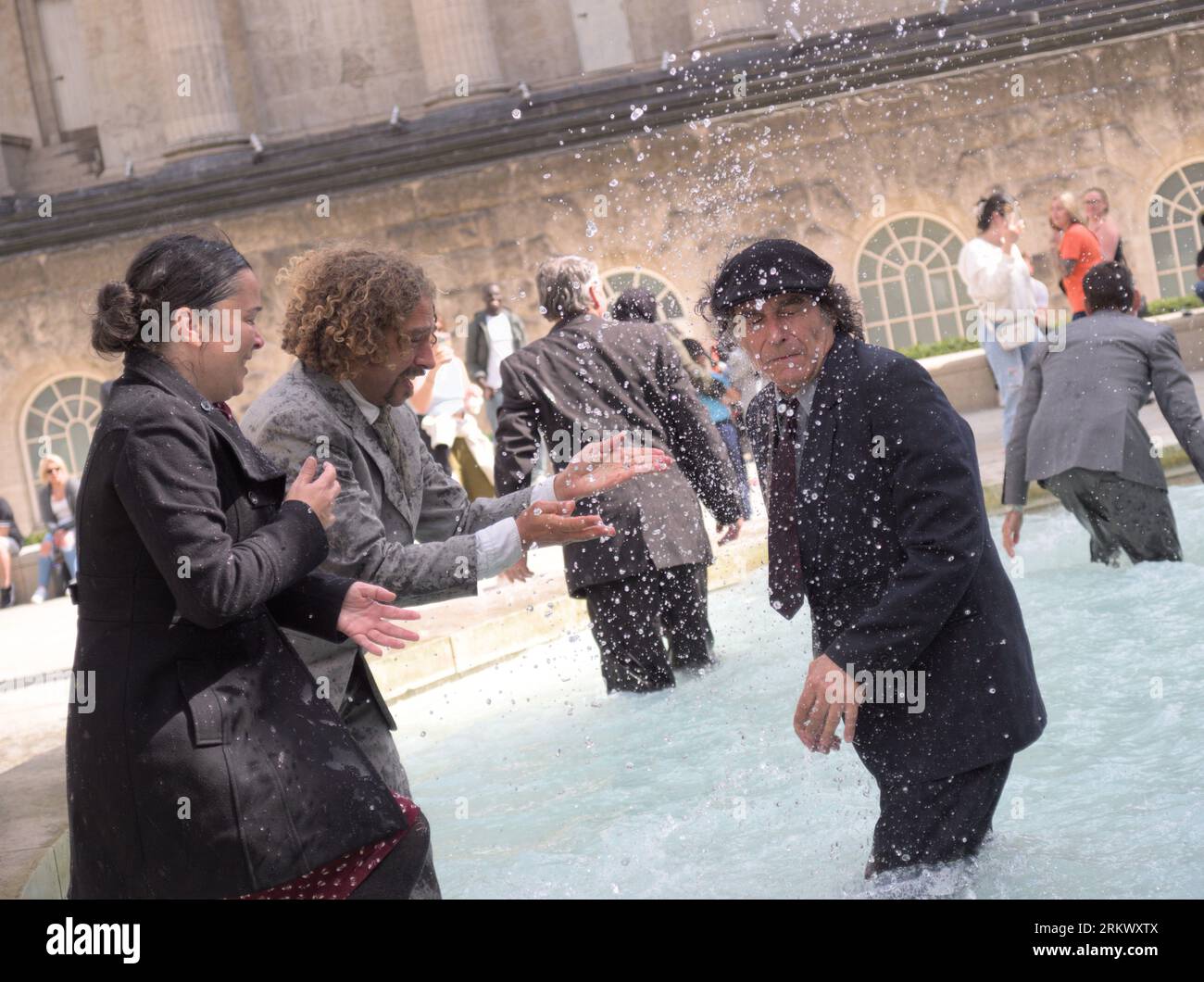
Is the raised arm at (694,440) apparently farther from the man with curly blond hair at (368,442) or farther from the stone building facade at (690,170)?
the stone building facade at (690,170)

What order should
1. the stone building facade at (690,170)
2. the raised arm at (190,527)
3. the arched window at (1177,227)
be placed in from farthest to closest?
the arched window at (1177,227)
the stone building facade at (690,170)
the raised arm at (190,527)

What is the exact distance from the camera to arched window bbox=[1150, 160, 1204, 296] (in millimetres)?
20203

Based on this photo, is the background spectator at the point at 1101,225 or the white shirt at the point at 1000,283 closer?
the white shirt at the point at 1000,283

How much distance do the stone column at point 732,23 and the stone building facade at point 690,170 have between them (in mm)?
43

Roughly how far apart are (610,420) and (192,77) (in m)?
19.4

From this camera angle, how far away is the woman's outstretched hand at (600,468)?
4383 mm

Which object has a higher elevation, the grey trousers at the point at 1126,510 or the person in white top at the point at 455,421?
the person in white top at the point at 455,421

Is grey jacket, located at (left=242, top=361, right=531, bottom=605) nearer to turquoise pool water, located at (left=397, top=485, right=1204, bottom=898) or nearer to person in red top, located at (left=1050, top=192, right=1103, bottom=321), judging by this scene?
turquoise pool water, located at (left=397, top=485, right=1204, bottom=898)

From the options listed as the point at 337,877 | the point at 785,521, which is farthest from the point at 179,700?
the point at 785,521

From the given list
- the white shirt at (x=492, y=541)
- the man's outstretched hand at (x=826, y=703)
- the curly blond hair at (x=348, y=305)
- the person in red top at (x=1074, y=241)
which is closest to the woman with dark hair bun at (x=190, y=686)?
the curly blond hair at (x=348, y=305)

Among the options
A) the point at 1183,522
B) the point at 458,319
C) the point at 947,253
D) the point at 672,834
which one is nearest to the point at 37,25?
the point at 458,319

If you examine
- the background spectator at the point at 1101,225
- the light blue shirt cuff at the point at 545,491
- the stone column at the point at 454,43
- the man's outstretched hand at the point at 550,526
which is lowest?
the man's outstretched hand at the point at 550,526

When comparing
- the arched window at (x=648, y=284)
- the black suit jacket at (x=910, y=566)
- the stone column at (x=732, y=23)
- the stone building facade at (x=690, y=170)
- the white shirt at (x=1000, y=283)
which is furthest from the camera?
the stone column at (x=732, y=23)

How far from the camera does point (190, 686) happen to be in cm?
305
